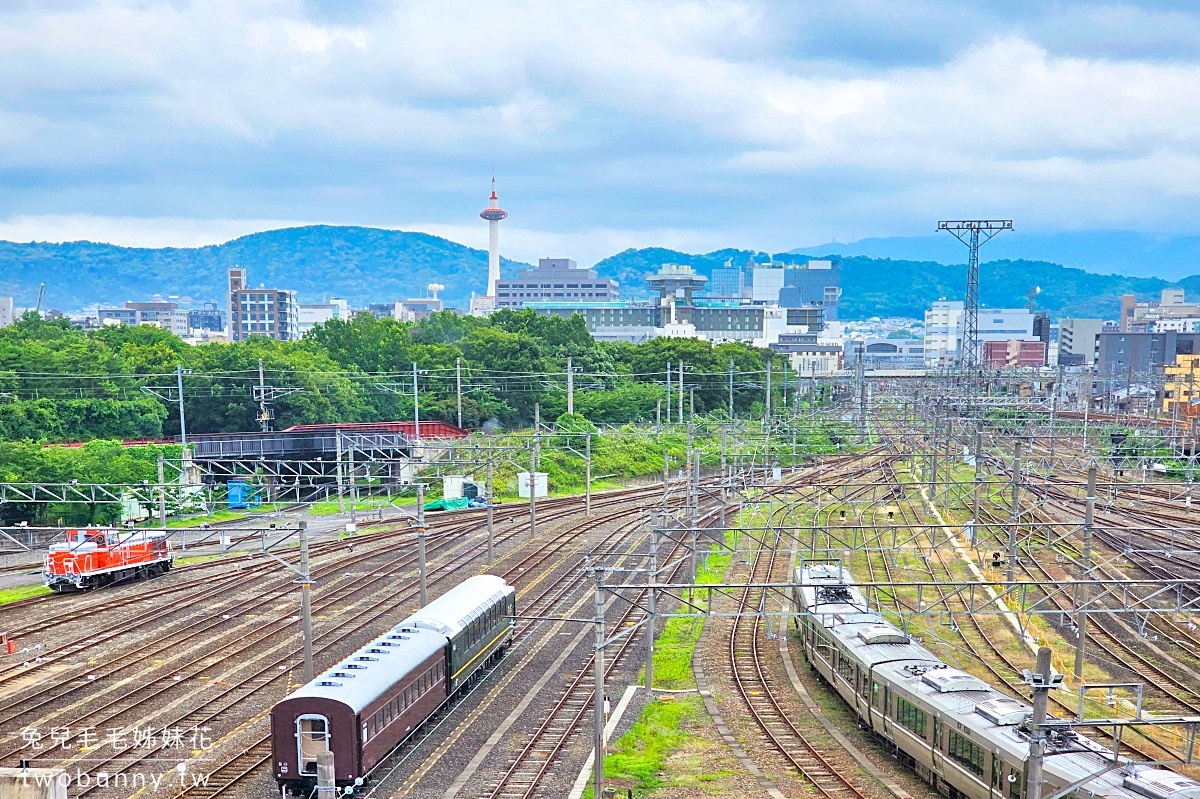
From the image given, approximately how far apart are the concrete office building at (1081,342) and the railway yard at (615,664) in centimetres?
12494

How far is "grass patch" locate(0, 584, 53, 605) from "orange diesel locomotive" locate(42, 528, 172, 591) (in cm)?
34

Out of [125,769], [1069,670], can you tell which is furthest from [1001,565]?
[125,769]

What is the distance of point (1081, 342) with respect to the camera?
159125 millimetres

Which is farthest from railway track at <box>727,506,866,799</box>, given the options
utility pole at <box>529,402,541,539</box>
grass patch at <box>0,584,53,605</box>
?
grass patch at <box>0,584,53,605</box>

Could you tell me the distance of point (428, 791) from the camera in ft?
54.6

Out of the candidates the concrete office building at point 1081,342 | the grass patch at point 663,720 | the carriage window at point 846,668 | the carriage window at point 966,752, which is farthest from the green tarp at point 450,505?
the concrete office building at point 1081,342

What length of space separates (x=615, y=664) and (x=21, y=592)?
19.0m

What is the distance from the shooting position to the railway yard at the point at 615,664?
17203 millimetres

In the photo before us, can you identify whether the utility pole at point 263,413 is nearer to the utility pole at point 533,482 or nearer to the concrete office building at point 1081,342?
the utility pole at point 533,482

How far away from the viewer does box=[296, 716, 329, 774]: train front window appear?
1591cm

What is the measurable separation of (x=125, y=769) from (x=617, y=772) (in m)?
7.96

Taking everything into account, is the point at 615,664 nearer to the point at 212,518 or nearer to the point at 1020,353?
the point at 212,518

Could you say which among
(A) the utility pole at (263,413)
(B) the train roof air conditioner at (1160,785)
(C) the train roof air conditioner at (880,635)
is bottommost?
(C) the train roof air conditioner at (880,635)

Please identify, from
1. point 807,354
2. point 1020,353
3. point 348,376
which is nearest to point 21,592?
point 348,376
